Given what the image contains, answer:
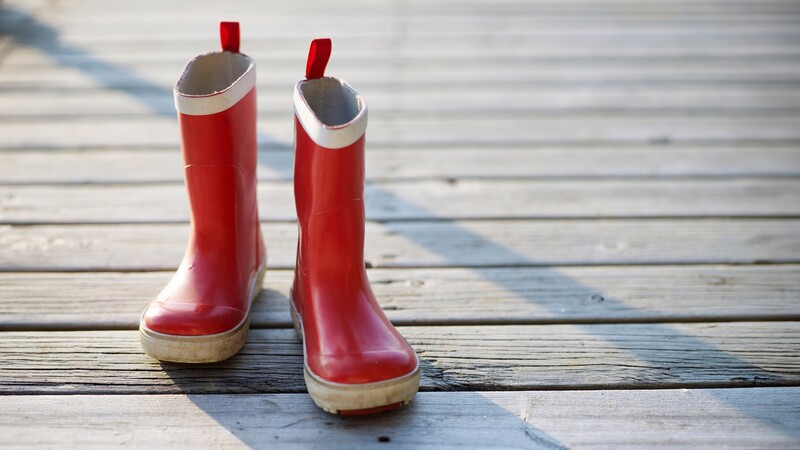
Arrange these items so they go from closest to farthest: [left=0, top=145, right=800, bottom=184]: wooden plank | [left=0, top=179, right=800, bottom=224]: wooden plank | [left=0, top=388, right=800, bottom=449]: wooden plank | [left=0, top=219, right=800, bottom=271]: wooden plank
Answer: [left=0, top=388, right=800, bottom=449]: wooden plank
[left=0, top=219, right=800, bottom=271]: wooden plank
[left=0, top=179, right=800, bottom=224]: wooden plank
[left=0, top=145, right=800, bottom=184]: wooden plank

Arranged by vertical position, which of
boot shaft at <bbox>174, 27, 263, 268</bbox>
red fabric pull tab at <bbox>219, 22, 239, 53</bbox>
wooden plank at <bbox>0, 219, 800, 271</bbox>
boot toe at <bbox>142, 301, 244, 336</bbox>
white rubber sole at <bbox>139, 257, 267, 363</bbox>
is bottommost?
wooden plank at <bbox>0, 219, 800, 271</bbox>

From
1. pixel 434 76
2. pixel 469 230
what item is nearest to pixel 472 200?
pixel 469 230

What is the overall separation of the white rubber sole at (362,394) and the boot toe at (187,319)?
0.50ft

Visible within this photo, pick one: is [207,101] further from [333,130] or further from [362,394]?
[362,394]

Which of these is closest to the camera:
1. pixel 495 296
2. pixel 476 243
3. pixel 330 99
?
pixel 330 99

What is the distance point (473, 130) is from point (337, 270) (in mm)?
1028

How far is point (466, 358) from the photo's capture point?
1126 mm

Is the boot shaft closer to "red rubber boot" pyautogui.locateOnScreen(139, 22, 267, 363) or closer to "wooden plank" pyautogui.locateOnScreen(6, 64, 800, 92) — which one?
"red rubber boot" pyautogui.locateOnScreen(139, 22, 267, 363)

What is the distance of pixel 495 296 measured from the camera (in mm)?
1295

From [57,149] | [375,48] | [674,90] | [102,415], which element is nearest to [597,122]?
[674,90]

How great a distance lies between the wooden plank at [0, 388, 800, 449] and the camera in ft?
3.12

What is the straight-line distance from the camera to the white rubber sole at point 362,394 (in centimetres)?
97

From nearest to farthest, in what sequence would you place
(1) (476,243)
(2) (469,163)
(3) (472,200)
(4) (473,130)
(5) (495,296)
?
(5) (495,296), (1) (476,243), (3) (472,200), (2) (469,163), (4) (473,130)

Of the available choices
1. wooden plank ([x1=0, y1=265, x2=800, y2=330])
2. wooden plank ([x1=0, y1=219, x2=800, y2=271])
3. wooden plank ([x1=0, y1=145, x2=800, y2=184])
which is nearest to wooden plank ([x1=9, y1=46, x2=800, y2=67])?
wooden plank ([x1=0, y1=145, x2=800, y2=184])
